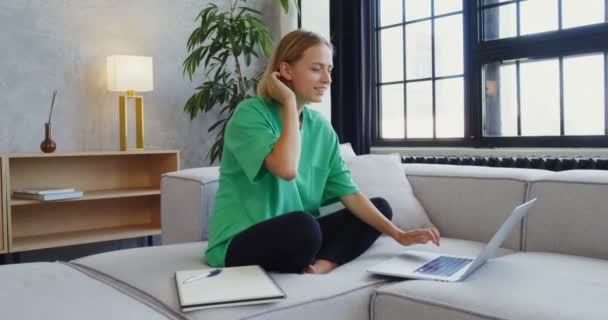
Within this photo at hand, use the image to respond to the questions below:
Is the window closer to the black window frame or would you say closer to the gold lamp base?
the black window frame

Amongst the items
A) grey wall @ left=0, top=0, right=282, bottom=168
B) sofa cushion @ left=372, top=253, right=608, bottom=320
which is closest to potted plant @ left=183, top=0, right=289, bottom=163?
grey wall @ left=0, top=0, right=282, bottom=168

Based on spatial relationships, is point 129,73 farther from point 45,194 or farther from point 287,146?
point 287,146

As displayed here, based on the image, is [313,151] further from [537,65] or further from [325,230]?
[537,65]

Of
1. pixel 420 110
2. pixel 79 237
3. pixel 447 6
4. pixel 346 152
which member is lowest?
pixel 79 237

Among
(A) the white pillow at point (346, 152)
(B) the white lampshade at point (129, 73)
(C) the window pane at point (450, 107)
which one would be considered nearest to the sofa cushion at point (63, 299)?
(A) the white pillow at point (346, 152)

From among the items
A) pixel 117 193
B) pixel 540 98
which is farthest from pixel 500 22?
pixel 117 193

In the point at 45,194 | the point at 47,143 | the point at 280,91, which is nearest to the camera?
the point at 280,91

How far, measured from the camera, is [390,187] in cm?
217

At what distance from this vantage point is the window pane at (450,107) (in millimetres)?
3525

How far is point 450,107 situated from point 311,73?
2101 millimetres

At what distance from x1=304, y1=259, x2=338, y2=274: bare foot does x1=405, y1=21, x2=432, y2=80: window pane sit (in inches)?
93.0

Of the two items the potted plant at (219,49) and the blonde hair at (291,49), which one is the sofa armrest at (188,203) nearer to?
the blonde hair at (291,49)

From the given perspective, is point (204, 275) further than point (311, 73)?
No

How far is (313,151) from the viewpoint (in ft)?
5.87
